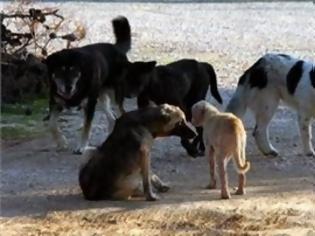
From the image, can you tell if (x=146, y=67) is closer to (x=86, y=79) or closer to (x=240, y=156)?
(x=86, y=79)

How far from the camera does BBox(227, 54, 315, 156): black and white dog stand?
1114 centimetres

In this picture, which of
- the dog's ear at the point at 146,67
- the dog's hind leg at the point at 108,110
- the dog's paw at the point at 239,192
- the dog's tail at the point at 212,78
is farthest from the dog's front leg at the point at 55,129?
the dog's paw at the point at 239,192

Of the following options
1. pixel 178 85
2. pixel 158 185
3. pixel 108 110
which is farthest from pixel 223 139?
pixel 108 110

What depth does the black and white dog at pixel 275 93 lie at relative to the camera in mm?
11141

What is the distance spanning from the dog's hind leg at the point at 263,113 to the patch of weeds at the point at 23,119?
264cm

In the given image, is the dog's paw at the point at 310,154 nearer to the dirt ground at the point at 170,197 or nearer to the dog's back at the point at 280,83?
the dirt ground at the point at 170,197

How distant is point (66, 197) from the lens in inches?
360

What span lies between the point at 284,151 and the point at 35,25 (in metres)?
5.01

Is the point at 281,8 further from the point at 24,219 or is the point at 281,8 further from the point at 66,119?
the point at 24,219

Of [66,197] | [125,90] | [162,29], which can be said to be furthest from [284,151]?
[162,29]

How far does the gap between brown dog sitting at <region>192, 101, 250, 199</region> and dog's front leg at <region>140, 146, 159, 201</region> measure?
59 centimetres

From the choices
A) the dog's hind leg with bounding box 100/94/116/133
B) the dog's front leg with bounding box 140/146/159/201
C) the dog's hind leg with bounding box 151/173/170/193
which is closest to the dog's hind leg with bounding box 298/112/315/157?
the dog's hind leg with bounding box 100/94/116/133

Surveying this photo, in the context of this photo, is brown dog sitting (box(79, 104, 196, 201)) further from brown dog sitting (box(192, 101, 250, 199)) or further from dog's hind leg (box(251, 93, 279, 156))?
dog's hind leg (box(251, 93, 279, 156))

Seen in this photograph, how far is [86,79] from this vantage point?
11.2 m
